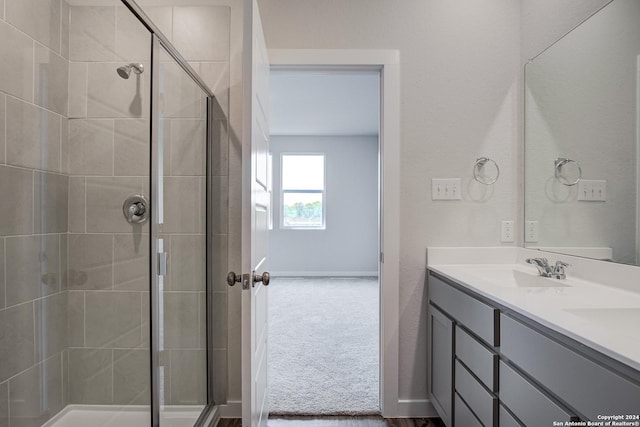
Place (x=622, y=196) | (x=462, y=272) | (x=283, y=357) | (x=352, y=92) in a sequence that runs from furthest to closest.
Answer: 1. (x=352, y=92)
2. (x=283, y=357)
3. (x=462, y=272)
4. (x=622, y=196)

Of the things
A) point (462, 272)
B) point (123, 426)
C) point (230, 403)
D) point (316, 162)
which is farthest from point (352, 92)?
point (123, 426)

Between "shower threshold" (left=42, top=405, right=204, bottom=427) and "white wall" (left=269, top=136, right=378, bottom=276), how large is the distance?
4.76 m

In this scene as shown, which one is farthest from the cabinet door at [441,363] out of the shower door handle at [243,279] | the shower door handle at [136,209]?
the shower door handle at [136,209]

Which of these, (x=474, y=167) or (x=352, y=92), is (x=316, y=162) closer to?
(x=352, y=92)

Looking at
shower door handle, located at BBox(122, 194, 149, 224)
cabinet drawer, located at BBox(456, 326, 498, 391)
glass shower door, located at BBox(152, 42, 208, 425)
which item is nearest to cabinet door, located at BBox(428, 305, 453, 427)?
cabinet drawer, located at BBox(456, 326, 498, 391)

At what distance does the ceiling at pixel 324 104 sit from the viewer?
12.2ft

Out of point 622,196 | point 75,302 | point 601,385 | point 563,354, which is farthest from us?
point 75,302

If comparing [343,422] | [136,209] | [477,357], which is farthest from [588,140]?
[136,209]

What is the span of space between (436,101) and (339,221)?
4417 millimetres

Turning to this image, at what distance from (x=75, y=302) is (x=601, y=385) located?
1.81 metres

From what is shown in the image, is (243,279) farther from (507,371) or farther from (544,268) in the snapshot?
(544,268)

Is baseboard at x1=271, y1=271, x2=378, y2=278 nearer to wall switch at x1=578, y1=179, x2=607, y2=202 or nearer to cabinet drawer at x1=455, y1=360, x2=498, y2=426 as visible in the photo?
cabinet drawer at x1=455, y1=360, x2=498, y2=426

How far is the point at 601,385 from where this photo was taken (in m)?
0.76

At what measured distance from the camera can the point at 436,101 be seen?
6.47 ft
